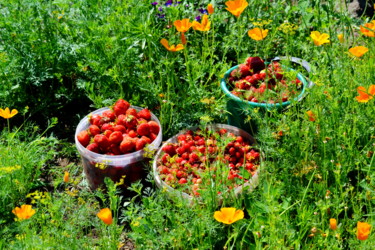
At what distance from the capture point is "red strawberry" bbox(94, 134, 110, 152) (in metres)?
3.19

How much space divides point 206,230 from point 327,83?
46.9 inches

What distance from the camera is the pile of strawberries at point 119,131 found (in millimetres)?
3195

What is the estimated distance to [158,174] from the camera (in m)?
3.09

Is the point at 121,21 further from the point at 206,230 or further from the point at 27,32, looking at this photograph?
the point at 206,230

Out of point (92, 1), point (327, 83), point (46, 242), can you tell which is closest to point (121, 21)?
point (92, 1)

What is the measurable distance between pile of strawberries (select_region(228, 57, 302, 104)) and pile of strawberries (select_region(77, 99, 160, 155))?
1.95ft

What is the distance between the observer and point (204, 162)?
2.88 m

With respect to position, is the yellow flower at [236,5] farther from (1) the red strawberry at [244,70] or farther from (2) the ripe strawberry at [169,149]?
(2) the ripe strawberry at [169,149]

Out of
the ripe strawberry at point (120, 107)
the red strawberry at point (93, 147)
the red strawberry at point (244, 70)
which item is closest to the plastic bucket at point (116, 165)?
the red strawberry at point (93, 147)

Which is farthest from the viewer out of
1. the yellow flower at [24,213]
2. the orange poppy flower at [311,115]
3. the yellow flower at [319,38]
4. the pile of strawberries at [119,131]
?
the pile of strawberries at [119,131]

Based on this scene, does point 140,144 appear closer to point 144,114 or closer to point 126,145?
point 126,145

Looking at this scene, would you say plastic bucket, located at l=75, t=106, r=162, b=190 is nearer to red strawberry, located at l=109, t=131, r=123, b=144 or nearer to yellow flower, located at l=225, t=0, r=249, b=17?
red strawberry, located at l=109, t=131, r=123, b=144

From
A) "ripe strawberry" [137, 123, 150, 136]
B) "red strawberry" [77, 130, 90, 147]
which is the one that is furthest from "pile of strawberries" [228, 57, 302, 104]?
"red strawberry" [77, 130, 90, 147]

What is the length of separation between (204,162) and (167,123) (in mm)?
813
